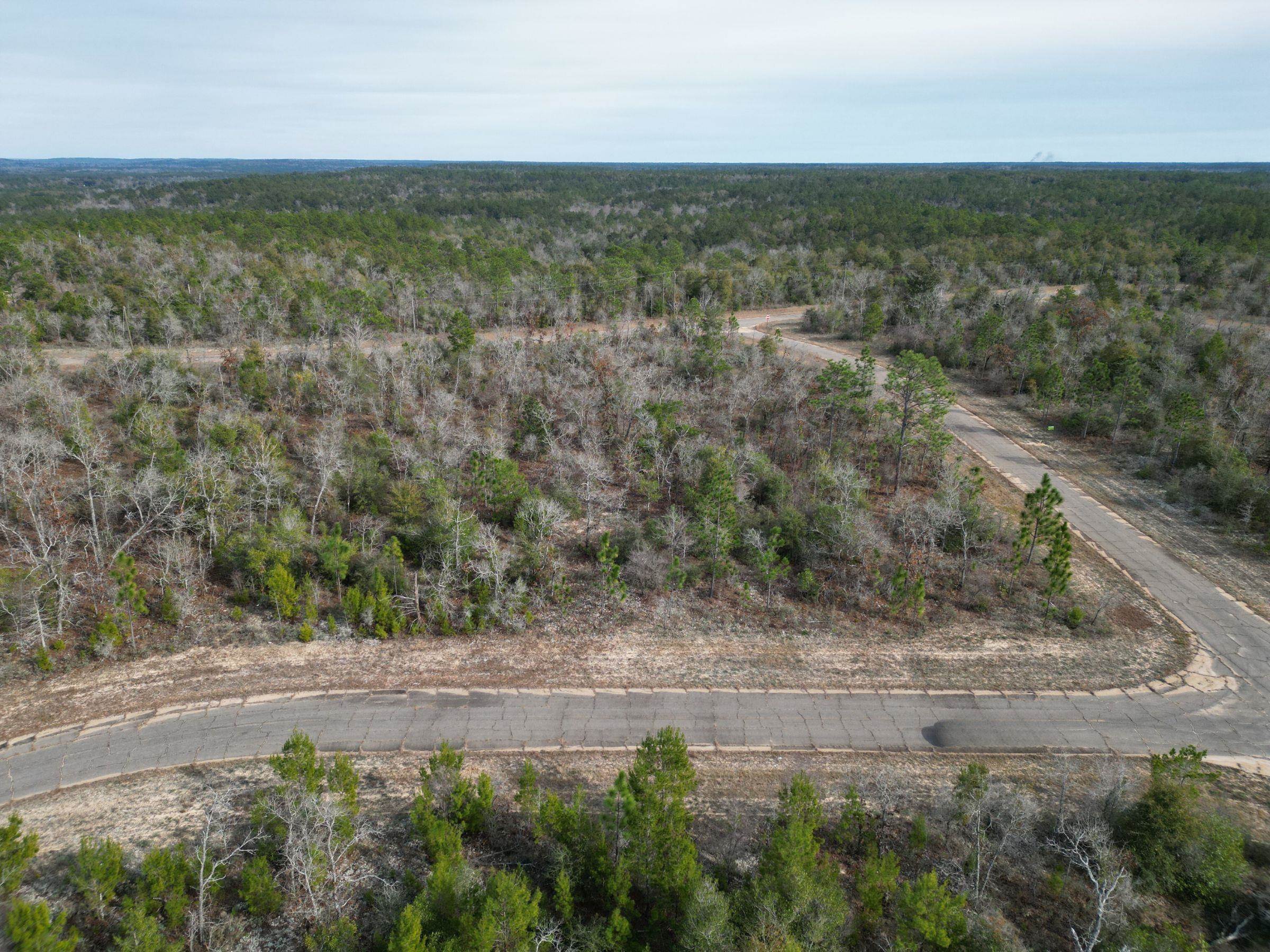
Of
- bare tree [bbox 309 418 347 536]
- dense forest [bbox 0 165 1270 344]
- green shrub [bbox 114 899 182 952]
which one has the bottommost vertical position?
green shrub [bbox 114 899 182 952]

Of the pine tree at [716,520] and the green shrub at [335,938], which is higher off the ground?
the pine tree at [716,520]

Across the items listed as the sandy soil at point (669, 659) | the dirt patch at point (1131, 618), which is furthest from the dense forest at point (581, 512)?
the dirt patch at point (1131, 618)

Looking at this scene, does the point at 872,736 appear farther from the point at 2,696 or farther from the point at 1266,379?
the point at 1266,379

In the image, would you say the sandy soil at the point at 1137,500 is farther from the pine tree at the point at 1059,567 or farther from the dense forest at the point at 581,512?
the pine tree at the point at 1059,567

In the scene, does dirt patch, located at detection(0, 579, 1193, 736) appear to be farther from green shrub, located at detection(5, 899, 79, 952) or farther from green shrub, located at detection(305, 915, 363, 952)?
green shrub, located at detection(5, 899, 79, 952)

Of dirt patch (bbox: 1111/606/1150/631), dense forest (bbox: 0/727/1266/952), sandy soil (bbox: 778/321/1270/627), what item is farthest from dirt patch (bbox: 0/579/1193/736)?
sandy soil (bbox: 778/321/1270/627)

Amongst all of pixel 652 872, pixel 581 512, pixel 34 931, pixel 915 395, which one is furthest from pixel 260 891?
pixel 915 395

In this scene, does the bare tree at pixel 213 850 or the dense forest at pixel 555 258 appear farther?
the dense forest at pixel 555 258
